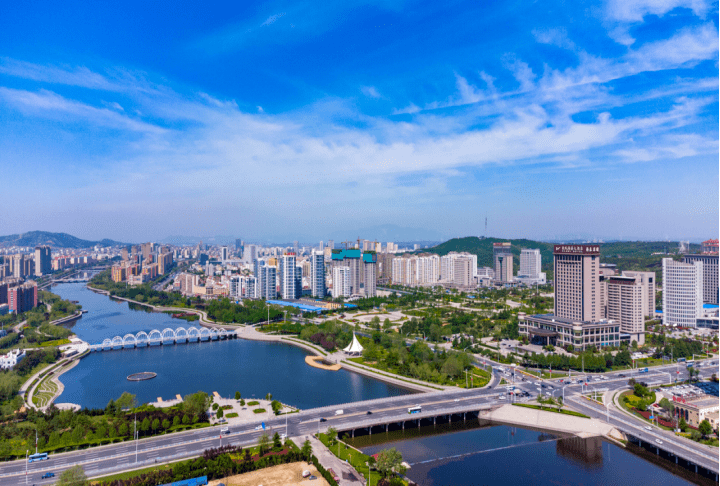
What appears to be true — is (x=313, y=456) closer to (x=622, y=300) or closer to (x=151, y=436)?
(x=151, y=436)

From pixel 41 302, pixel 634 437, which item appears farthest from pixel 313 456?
pixel 41 302

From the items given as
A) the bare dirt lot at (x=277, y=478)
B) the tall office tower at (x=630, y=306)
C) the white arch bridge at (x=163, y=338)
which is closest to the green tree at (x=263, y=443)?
the bare dirt lot at (x=277, y=478)

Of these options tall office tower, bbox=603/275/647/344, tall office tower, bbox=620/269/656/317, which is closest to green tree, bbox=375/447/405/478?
tall office tower, bbox=603/275/647/344

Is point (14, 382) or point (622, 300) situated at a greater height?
point (622, 300)

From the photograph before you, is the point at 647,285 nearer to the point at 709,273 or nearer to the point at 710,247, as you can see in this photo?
the point at 709,273

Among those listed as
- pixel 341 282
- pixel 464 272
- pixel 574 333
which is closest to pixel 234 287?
pixel 341 282

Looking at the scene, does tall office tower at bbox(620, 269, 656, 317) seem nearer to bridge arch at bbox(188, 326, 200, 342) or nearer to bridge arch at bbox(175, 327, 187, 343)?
bridge arch at bbox(188, 326, 200, 342)

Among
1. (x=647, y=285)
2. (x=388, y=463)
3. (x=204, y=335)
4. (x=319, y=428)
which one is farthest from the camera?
(x=204, y=335)
